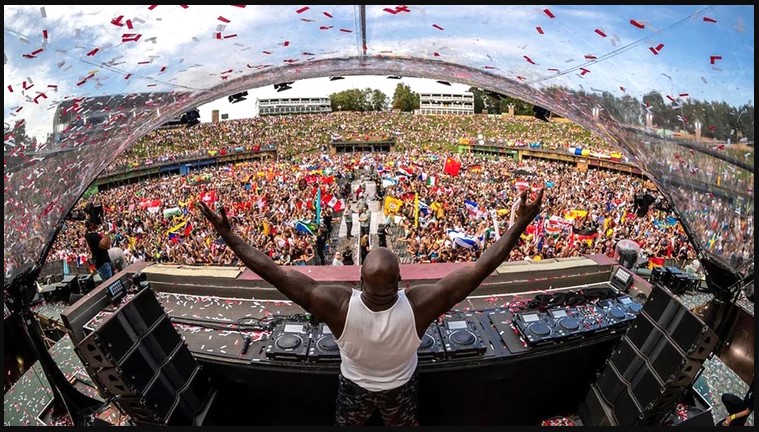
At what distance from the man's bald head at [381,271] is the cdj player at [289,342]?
1742mm

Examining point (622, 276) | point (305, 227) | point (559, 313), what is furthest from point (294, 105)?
point (559, 313)

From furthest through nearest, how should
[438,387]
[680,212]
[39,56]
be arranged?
1. [680,212]
2. [438,387]
3. [39,56]

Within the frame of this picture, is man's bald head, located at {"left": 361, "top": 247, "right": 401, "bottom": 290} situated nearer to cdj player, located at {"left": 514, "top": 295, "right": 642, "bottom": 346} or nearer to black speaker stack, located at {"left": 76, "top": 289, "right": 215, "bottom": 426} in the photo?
black speaker stack, located at {"left": 76, "top": 289, "right": 215, "bottom": 426}

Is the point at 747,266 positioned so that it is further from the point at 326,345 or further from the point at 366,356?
the point at 326,345

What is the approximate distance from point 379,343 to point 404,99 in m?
86.0

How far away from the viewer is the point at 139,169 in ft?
120

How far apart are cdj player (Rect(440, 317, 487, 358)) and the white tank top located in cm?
121

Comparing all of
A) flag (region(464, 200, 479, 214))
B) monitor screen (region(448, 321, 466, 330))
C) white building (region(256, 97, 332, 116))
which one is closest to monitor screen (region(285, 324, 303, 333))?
monitor screen (region(448, 321, 466, 330))

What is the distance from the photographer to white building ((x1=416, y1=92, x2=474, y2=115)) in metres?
81.5

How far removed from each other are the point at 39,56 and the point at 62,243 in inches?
489

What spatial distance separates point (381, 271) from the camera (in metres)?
1.88

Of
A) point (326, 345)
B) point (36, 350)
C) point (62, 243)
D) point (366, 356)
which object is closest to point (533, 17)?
point (366, 356)

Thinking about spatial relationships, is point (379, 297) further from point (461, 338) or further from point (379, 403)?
point (461, 338)

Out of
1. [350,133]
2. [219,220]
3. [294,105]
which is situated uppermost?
[294,105]
